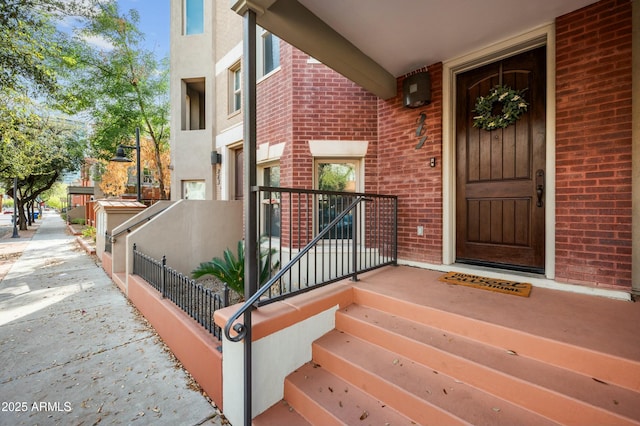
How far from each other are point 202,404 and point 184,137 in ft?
22.5

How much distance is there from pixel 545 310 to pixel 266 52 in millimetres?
5915

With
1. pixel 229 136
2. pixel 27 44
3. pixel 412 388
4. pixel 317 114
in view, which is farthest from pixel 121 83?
pixel 412 388

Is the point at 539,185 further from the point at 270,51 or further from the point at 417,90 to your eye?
the point at 270,51

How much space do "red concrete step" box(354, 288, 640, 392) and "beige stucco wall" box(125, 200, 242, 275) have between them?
4.52 metres

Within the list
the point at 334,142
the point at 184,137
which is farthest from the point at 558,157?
the point at 184,137

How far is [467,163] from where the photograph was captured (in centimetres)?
341

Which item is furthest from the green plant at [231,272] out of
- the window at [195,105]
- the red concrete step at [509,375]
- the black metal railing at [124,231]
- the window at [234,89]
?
the window at [195,105]

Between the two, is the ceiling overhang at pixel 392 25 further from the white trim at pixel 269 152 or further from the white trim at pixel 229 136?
the white trim at pixel 229 136

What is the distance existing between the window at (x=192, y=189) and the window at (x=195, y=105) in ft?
5.31

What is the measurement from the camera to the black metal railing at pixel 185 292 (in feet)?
8.35

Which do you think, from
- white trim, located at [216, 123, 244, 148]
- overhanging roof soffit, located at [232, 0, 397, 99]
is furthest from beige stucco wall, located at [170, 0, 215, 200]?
overhanging roof soffit, located at [232, 0, 397, 99]

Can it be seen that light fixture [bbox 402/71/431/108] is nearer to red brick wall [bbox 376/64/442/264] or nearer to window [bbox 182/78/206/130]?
red brick wall [bbox 376/64/442/264]

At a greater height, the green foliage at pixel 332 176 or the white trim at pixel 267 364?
→ the green foliage at pixel 332 176

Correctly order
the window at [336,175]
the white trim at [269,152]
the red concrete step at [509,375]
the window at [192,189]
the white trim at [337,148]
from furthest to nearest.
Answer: the window at [192,189] < the white trim at [269,152] < the window at [336,175] < the white trim at [337,148] < the red concrete step at [509,375]
